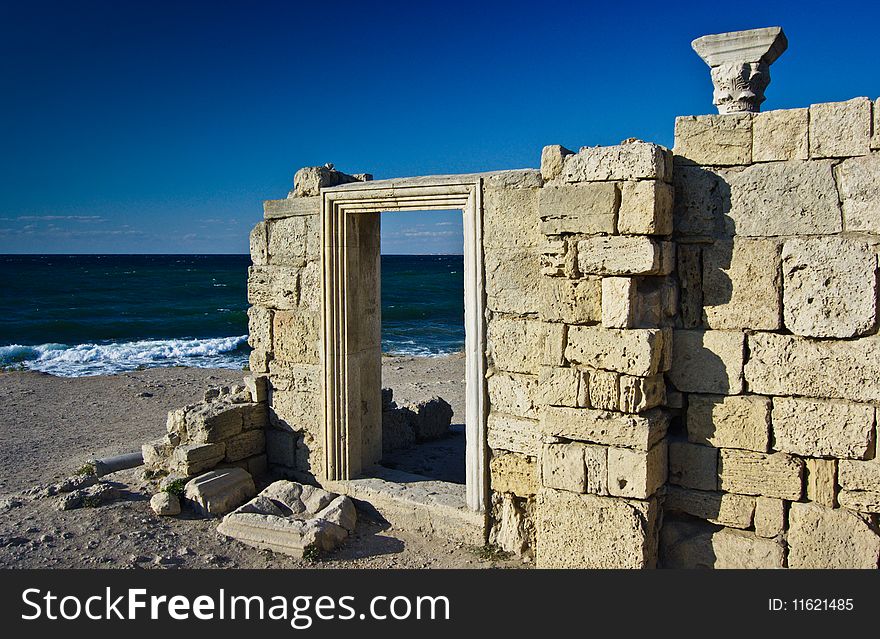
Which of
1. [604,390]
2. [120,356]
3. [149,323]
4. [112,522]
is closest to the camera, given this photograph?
[604,390]

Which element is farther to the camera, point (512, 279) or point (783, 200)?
point (512, 279)

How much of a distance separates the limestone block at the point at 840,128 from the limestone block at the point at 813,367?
1236 mm

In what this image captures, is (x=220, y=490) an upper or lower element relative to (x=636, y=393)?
lower

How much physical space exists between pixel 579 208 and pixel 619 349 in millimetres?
1036

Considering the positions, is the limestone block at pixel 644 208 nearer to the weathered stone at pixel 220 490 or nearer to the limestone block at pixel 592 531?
the limestone block at pixel 592 531

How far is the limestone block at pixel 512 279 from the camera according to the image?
6.01 metres

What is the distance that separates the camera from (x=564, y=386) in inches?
208

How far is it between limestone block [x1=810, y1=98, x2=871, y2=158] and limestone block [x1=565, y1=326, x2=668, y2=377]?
1.61 m

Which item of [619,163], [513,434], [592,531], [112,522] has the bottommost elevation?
[112,522]

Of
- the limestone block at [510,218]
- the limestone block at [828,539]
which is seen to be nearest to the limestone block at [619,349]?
the limestone block at [510,218]

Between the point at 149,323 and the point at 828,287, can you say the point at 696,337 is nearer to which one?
the point at 828,287

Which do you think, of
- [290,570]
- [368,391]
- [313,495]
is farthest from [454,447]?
[290,570]

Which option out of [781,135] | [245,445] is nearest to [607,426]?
[781,135]

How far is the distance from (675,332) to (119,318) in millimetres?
30229
